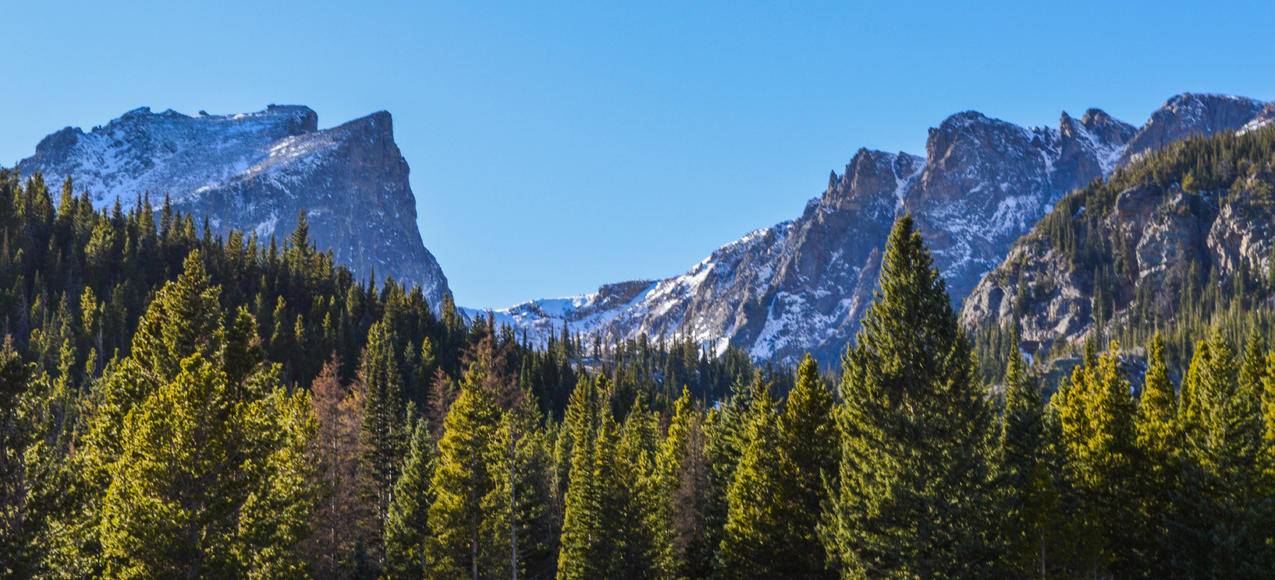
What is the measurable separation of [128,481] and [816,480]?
2540 cm

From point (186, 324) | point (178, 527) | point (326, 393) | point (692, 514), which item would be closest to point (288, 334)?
point (326, 393)

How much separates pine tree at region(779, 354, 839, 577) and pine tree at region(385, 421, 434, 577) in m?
19.6

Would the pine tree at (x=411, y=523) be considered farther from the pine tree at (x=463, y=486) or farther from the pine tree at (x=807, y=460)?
the pine tree at (x=807, y=460)

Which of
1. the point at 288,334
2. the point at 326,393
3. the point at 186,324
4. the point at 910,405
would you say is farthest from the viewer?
the point at 288,334

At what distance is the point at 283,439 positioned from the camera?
32.2m

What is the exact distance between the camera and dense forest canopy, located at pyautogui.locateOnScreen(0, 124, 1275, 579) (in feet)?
96.1

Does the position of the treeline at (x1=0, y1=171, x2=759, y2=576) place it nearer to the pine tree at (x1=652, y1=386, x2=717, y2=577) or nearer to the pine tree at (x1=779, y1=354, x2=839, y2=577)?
the pine tree at (x1=652, y1=386, x2=717, y2=577)

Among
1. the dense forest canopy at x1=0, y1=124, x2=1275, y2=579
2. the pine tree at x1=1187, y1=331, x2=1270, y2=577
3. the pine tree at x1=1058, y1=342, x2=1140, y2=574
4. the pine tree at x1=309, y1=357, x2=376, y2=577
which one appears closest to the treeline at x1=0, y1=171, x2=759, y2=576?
the dense forest canopy at x1=0, y1=124, x2=1275, y2=579

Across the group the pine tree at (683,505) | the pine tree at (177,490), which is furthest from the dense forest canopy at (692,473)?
the pine tree at (683,505)

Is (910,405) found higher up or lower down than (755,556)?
higher up

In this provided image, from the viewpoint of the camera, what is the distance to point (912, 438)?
30547mm

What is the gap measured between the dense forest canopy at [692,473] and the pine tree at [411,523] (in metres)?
0.14

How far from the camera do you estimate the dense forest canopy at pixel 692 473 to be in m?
29.3

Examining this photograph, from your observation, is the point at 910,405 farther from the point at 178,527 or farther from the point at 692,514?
the point at 692,514
